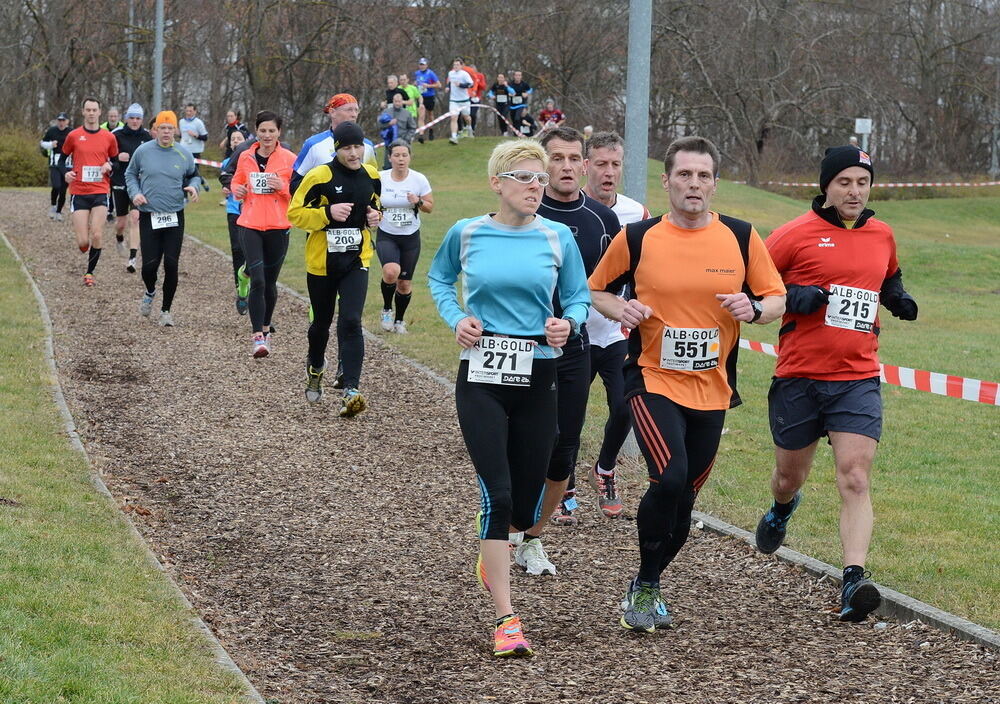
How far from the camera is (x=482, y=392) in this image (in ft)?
18.5

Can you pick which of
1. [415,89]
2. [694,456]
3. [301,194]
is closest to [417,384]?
[301,194]

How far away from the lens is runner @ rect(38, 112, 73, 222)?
24.7m

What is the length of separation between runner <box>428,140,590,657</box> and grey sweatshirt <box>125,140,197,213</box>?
883 cm

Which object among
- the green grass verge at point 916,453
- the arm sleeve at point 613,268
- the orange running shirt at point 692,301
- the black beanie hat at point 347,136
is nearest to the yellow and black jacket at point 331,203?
the black beanie hat at point 347,136

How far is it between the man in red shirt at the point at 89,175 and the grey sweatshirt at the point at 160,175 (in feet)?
12.4

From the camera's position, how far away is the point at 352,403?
33.4ft

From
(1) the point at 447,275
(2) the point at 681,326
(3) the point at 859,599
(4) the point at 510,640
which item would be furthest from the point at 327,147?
(3) the point at 859,599

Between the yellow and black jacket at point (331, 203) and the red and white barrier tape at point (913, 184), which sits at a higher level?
the red and white barrier tape at point (913, 184)

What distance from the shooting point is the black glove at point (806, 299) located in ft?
19.9

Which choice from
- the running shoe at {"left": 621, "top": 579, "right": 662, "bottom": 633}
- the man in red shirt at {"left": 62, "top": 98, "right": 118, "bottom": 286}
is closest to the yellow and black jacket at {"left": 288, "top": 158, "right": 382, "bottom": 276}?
the running shoe at {"left": 621, "top": 579, "right": 662, "bottom": 633}

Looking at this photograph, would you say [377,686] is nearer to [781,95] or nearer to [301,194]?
[301,194]

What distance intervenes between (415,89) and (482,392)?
31.8 m

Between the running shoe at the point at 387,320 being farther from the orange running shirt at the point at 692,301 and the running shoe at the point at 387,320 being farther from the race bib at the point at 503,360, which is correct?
the race bib at the point at 503,360

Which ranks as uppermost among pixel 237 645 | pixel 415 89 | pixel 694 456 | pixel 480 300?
pixel 415 89
